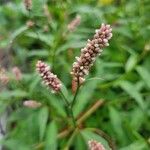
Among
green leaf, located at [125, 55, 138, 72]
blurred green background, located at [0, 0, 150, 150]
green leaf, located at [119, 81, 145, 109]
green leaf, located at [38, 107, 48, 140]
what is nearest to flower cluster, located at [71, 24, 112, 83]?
blurred green background, located at [0, 0, 150, 150]

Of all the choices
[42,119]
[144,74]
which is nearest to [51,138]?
[42,119]

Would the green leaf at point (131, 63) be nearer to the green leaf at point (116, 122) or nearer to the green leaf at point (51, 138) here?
the green leaf at point (116, 122)

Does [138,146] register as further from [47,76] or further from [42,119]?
[47,76]

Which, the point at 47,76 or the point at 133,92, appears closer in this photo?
the point at 47,76

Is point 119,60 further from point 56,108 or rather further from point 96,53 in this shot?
point 96,53

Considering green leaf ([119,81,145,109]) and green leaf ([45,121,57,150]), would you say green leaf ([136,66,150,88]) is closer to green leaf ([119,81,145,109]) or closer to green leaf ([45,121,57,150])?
green leaf ([119,81,145,109])

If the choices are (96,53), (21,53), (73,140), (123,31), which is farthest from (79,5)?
(96,53)
